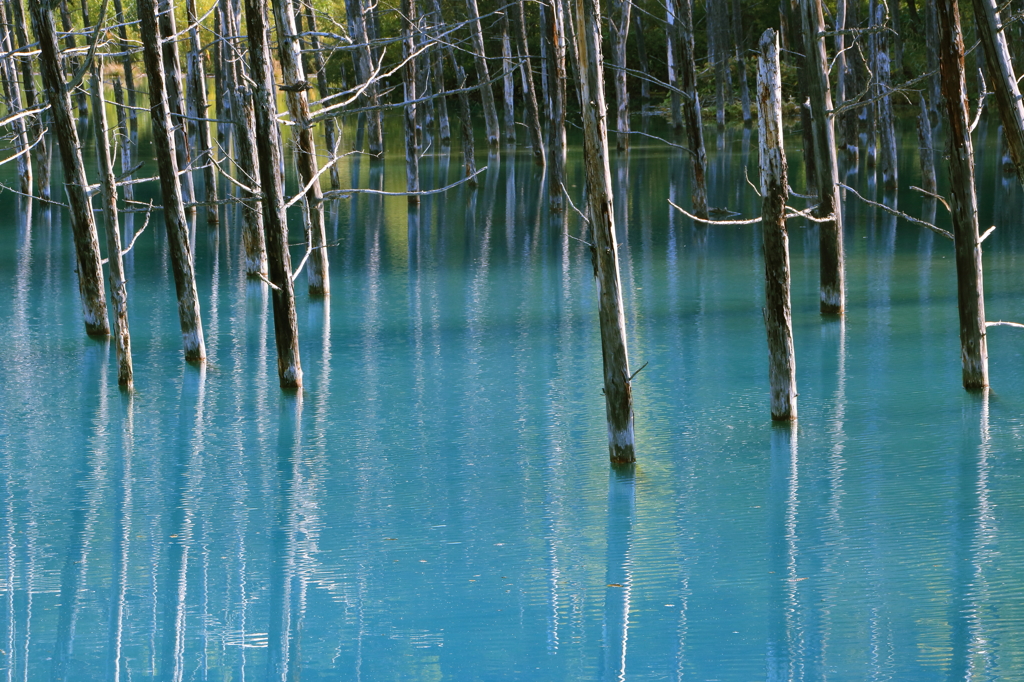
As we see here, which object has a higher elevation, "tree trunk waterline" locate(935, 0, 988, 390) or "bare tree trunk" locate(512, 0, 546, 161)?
"bare tree trunk" locate(512, 0, 546, 161)

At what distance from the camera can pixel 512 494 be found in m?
7.65

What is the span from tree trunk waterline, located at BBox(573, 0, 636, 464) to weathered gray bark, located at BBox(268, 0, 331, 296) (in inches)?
125

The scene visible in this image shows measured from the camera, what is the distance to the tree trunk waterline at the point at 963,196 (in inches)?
291

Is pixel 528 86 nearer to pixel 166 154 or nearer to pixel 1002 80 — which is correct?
pixel 166 154

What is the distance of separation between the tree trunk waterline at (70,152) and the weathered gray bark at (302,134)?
1.86m

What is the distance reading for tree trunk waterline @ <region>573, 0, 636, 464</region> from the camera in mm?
6922

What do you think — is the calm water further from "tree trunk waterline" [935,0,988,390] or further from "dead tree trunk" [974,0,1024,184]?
"dead tree trunk" [974,0,1024,184]

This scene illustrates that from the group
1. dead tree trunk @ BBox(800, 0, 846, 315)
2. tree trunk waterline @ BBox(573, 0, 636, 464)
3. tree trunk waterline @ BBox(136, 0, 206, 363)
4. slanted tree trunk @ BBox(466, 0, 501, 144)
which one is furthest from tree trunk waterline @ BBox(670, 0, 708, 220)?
tree trunk waterline @ BBox(573, 0, 636, 464)

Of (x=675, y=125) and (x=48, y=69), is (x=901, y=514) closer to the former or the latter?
(x=48, y=69)

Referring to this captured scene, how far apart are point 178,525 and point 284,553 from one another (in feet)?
2.96

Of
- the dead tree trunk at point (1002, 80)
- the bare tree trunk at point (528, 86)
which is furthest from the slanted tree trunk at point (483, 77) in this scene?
the dead tree trunk at point (1002, 80)

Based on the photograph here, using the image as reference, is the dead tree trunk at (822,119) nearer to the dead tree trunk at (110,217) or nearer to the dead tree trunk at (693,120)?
the dead tree trunk at (110,217)

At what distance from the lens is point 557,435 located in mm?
8852

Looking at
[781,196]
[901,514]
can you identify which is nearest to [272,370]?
[781,196]
